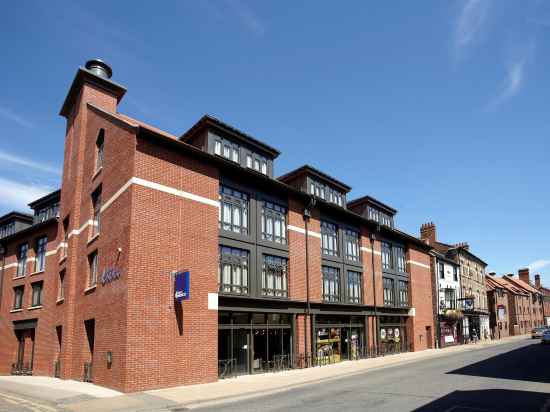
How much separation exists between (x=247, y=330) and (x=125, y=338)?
6864 millimetres

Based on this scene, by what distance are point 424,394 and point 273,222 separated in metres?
12.6

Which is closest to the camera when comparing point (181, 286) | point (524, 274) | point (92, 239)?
point (181, 286)

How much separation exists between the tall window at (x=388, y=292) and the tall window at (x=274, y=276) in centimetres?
1295

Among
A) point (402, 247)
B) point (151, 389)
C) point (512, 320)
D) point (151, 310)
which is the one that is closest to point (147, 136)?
point (151, 310)

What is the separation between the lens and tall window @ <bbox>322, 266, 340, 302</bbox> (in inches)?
1086

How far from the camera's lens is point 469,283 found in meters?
54.0

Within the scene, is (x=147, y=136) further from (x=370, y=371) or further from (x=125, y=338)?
(x=370, y=371)

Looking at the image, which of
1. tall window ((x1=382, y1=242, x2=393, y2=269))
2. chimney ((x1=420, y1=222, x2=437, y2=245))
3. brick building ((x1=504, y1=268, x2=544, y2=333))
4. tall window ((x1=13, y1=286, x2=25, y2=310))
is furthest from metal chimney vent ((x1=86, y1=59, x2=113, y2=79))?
brick building ((x1=504, y1=268, x2=544, y2=333))

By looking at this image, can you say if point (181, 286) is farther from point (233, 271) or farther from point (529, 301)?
point (529, 301)

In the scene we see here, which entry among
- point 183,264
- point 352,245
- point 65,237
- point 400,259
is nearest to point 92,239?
point 183,264

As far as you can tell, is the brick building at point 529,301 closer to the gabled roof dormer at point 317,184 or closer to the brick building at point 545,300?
the brick building at point 545,300

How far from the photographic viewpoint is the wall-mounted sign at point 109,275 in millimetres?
17816

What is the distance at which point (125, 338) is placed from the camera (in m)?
16.2

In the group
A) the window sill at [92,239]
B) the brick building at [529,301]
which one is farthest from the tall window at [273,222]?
the brick building at [529,301]
